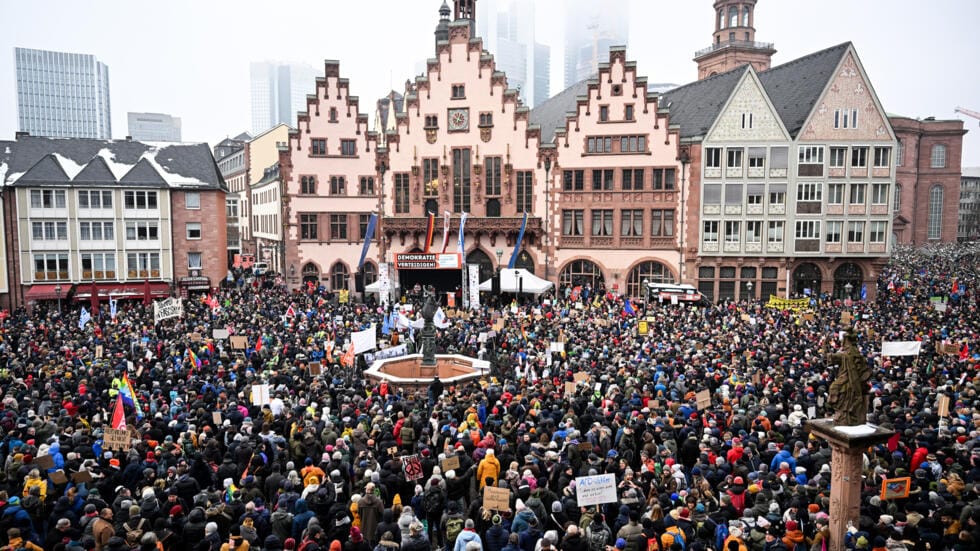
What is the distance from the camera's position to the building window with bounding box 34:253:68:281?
152ft

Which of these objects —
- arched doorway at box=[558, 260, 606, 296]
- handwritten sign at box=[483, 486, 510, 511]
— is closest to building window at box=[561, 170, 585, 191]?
arched doorway at box=[558, 260, 606, 296]

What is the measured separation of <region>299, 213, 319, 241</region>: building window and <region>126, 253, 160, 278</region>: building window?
10705mm

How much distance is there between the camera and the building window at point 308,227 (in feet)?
163

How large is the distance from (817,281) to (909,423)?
106 feet

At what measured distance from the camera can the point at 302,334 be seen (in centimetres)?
2828

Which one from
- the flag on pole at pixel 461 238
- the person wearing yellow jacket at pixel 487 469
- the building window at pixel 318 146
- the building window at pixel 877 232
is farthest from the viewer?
the building window at pixel 318 146

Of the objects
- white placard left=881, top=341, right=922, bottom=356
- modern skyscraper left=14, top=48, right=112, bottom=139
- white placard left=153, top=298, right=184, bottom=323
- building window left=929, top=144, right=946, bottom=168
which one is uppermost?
modern skyscraper left=14, top=48, right=112, bottom=139

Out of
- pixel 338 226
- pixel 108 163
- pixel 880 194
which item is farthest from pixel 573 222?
pixel 108 163

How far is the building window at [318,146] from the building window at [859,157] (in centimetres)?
3677

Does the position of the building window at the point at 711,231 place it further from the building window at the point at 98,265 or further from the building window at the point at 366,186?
the building window at the point at 98,265

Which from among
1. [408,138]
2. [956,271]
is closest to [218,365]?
[408,138]

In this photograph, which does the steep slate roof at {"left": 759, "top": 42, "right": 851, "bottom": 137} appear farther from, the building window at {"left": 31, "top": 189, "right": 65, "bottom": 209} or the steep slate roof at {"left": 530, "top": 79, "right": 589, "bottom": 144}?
the building window at {"left": 31, "top": 189, "right": 65, "bottom": 209}

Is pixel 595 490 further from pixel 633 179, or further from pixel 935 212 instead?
pixel 935 212

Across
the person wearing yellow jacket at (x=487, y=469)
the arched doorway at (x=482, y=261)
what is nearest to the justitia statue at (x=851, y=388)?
the person wearing yellow jacket at (x=487, y=469)
